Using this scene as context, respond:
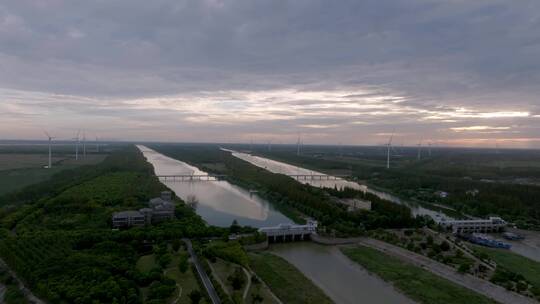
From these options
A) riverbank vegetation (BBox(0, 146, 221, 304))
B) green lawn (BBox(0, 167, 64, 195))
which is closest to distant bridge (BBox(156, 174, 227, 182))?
green lawn (BBox(0, 167, 64, 195))

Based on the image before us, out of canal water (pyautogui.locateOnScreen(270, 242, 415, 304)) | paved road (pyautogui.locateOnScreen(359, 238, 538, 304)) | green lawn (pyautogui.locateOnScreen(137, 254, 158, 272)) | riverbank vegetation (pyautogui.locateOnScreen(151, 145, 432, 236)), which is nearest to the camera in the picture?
paved road (pyautogui.locateOnScreen(359, 238, 538, 304))

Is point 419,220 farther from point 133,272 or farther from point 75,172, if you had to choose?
point 75,172

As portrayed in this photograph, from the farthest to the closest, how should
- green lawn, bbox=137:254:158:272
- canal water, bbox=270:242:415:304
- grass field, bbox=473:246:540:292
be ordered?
grass field, bbox=473:246:540:292 < green lawn, bbox=137:254:158:272 < canal water, bbox=270:242:415:304

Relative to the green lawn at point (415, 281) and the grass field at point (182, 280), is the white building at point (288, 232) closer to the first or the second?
the green lawn at point (415, 281)

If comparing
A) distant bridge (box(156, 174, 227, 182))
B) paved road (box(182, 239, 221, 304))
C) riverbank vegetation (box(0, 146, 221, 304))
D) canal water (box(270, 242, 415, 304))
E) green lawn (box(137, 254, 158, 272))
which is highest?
riverbank vegetation (box(0, 146, 221, 304))

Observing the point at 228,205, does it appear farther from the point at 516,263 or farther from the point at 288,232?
the point at 516,263

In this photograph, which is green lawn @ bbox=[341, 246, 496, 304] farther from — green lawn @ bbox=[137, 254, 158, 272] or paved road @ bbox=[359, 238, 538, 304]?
green lawn @ bbox=[137, 254, 158, 272]

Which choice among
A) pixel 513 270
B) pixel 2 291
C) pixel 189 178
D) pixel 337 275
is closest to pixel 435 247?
pixel 513 270
